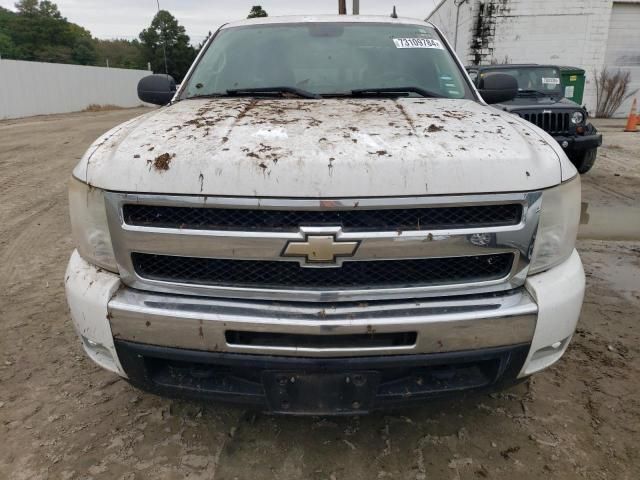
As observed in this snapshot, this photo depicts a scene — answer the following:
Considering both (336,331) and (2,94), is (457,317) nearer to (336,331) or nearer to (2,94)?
(336,331)

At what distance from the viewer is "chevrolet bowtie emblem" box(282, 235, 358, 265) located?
1762mm

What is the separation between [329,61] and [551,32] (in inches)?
839

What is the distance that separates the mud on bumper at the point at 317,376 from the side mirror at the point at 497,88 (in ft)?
6.90

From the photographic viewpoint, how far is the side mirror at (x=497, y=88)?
134 inches

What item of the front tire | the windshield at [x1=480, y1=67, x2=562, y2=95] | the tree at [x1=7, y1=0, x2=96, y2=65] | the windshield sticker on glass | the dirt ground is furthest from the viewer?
the tree at [x1=7, y1=0, x2=96, y2=65]

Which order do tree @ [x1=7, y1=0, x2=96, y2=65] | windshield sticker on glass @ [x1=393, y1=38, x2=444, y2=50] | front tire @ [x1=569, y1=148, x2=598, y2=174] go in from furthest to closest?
tree @ [x1=7, y1=0, x2=96, y2=65] → front tire @ [x1=569, y1=148, x2=598, y2=174] → windshield sticker on glass @ [x1=393, y1=38, x2=444, y2=50]

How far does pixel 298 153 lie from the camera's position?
6.09 feet

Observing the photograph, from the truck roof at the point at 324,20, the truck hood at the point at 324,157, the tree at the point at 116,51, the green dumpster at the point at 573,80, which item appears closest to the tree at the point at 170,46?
the tree at the point at 116,51

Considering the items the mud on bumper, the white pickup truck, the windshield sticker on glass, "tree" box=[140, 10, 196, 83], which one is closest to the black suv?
the windshield sticker on glass

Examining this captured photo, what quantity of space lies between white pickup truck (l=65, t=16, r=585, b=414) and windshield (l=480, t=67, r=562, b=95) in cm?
815

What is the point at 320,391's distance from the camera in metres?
1.87

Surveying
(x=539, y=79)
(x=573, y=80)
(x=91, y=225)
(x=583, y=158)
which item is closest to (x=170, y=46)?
(x=573, y=80)

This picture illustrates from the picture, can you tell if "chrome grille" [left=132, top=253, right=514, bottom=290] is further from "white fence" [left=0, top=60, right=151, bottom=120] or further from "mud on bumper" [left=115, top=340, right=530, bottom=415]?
"white fence" [left=0, top=60, right=151, bottom=120]

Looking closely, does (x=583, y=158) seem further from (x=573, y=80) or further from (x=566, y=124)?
(x=573, y=80)
